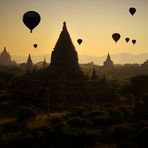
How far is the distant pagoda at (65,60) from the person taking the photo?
50781 mm

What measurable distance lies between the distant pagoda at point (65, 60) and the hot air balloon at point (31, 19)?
47.8 feet

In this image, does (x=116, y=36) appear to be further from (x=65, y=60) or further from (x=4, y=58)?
(x=4, y=58)

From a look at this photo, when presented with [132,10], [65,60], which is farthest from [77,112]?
[65,60]

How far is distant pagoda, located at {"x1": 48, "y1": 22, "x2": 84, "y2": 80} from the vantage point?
5078cm

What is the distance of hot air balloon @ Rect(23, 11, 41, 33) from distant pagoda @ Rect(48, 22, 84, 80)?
14566 millimetres

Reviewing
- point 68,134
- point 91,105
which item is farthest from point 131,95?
point 68,134

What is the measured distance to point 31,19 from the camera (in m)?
35.8

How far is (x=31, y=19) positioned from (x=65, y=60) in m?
17.0

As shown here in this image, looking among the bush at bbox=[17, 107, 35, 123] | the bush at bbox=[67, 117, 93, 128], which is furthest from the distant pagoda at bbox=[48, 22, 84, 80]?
the bush at bbox=[67, 117, 93, 128]

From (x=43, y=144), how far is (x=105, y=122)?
378 inches

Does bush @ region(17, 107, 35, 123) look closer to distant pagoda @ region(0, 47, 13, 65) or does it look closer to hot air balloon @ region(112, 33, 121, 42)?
hot air balloon @ region(112, 33, 121, 42)

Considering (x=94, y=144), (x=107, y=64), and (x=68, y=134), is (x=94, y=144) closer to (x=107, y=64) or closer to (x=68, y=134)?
(x=68, y=134)

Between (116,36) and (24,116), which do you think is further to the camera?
(116,36)

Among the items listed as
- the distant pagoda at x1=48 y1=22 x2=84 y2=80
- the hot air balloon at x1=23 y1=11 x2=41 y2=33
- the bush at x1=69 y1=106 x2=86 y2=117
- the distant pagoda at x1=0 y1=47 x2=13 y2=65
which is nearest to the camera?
the bush at x1=69 y1=106 x2=86 y2=117
